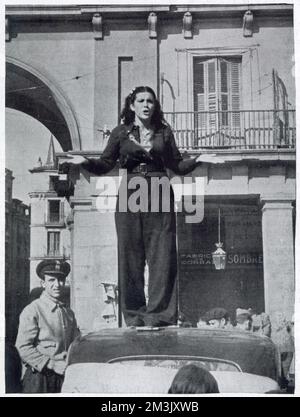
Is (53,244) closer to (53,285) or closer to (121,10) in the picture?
(53,285)

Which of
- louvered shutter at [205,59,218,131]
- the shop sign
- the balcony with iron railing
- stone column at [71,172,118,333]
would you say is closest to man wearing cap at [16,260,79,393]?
stone column at [71,172,118,333]

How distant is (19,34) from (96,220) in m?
1.90

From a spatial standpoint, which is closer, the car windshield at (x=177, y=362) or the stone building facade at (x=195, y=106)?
the car windshield at (x=177, y=362)

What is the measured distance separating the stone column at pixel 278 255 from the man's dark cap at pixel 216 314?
380 mm

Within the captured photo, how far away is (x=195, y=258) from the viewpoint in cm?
610

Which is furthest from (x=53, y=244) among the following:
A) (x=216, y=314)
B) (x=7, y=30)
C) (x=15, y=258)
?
(x=7, y=30)

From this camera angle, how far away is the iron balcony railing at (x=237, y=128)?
5.96m

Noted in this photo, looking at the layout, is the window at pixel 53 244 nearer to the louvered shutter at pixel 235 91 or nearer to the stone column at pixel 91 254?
the stone column at pixel 91 254

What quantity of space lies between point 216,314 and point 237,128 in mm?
1732

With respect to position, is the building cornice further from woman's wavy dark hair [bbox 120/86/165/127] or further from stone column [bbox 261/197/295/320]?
stone column [bbox 261/197/295/320]

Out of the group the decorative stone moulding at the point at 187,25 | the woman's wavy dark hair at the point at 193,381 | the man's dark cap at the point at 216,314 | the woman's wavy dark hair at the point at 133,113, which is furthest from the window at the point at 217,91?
the woman's wavy dark hair at the point at 193,381

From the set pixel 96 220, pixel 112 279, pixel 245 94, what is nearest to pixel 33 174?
pixel 96 220

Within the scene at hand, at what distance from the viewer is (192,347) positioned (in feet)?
13.4
